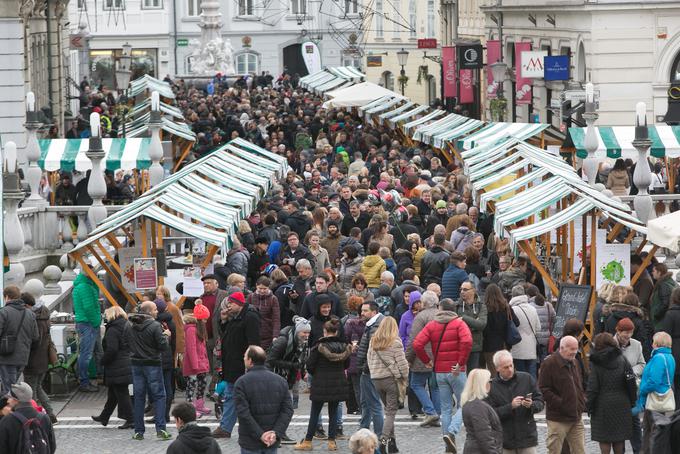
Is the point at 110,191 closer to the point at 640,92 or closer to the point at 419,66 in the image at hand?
the point at 640,92

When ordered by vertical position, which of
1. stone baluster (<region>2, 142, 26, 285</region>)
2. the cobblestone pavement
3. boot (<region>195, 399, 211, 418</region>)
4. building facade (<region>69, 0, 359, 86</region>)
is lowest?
the cobblestone pavement

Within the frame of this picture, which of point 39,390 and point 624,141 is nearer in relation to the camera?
point 39,390

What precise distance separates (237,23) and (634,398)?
80.6 meters

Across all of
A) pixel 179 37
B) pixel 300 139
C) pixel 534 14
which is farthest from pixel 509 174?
pixel 179 37

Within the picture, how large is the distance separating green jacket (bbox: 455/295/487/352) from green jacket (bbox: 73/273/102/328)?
4.43m

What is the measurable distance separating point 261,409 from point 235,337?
327 centimetres

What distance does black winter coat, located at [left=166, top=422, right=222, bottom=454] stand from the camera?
1248cm

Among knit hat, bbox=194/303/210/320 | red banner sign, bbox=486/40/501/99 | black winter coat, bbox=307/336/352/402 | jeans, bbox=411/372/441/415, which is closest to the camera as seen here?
black winter coat, bbox=307/336/352/402

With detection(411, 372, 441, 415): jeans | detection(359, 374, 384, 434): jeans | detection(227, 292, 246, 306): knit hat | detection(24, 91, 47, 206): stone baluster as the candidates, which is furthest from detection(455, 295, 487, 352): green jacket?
detection(24, 91, 47, 206): stone baluster

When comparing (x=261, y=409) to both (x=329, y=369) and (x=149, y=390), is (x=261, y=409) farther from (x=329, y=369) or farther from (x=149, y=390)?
(x=149, y=390)

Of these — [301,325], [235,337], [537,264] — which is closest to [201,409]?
[235,337]

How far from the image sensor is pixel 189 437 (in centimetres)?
1254

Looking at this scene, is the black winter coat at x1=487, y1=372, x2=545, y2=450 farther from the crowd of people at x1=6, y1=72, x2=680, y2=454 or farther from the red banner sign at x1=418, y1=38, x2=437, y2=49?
the red banner sign at x1=418, y1=38, x2=437, y2=49

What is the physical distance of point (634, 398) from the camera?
15086mm
